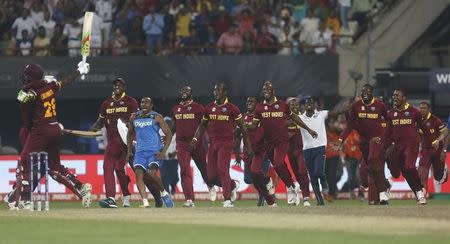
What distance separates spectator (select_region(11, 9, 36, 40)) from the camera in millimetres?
38969

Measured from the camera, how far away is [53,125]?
983 inches

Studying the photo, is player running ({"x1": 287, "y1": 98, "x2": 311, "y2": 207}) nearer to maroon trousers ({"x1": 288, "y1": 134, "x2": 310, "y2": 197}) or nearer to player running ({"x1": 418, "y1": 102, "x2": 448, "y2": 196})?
maroon trousers ({"x1": 288, "y1": 134, "x2": 310, "y2": 197})

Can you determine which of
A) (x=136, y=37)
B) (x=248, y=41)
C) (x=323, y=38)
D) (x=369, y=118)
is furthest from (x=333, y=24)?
(x=369, y=118)

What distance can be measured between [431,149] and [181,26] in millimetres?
10354

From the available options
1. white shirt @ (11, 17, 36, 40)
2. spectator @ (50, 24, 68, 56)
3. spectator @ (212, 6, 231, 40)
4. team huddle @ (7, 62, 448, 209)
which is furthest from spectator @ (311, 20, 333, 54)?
team huddle @ (7, 62, 448, 209)

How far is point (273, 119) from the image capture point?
2784 cm

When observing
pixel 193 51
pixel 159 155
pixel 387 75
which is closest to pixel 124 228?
pixel 159 155

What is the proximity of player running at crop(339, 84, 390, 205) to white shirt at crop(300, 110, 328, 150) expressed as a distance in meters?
1.84

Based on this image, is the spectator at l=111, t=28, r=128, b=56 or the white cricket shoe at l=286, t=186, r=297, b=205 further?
the spectator at l=111, t=28, r=128, b=56

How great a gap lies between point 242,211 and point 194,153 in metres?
4.88

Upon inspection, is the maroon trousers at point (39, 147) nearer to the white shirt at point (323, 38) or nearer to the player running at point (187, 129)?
the player running at point (187, 129)

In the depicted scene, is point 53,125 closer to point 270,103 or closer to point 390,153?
point 270,103

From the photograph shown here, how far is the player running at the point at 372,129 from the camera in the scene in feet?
91.5

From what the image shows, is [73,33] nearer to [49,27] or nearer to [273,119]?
[49,27]
